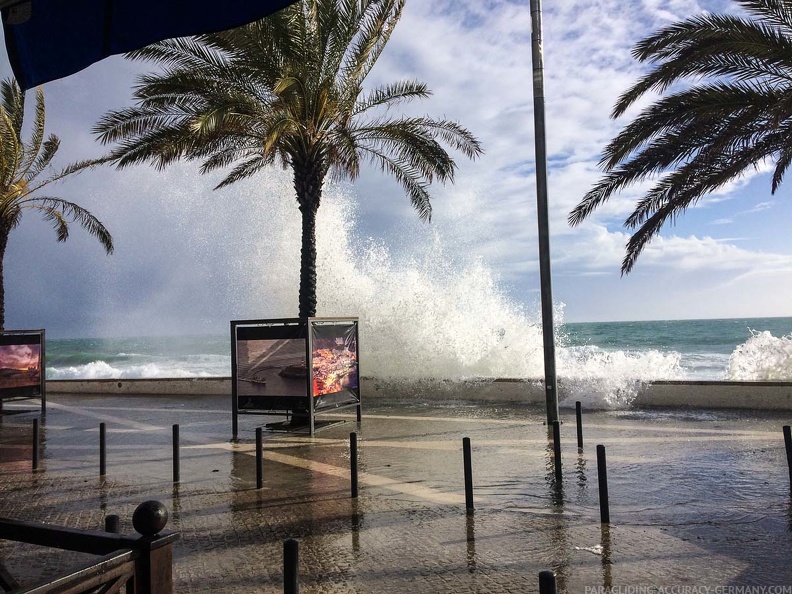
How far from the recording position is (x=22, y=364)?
17.3m

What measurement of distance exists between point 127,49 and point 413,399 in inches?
599

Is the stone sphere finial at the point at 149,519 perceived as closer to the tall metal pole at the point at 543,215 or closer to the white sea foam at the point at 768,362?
the tall metal pole at the point at 543,215

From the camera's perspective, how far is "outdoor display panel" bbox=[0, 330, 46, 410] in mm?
16953

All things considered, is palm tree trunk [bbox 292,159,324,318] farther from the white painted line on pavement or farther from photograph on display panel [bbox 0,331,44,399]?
photograph on display panel [bbox 0,331,44,399]

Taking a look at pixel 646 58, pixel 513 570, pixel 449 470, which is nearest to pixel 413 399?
pixel 449 470

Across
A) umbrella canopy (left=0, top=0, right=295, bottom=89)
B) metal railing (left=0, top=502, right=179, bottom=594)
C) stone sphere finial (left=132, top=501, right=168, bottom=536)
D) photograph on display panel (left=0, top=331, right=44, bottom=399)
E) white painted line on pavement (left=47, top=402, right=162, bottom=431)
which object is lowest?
white painted line on pavement (left=47, top=402, right=162, bottom=431)

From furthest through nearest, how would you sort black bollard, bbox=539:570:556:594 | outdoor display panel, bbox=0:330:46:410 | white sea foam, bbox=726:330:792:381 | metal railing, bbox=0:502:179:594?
white sea foam, bbox=726:330:792:381 < outdoor display panel, bbox=0:330:46:410 < black bollard, bbox=539:570:556:594 < metal railing, bbox=0:502:179:594

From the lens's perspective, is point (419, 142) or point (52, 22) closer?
point (52, 22)

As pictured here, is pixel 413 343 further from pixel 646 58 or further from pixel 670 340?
pixel 670 340

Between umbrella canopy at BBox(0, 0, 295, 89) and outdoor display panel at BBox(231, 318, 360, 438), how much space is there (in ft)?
29.9

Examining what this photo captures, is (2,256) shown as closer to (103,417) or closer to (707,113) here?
(103,417)

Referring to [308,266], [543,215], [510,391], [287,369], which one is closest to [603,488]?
[543,215]

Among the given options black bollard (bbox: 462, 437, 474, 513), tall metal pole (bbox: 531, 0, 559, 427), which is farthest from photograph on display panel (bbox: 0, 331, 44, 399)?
black bollard (bbox: 462, 437, 474, 513)

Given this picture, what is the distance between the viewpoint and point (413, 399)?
698 inches
